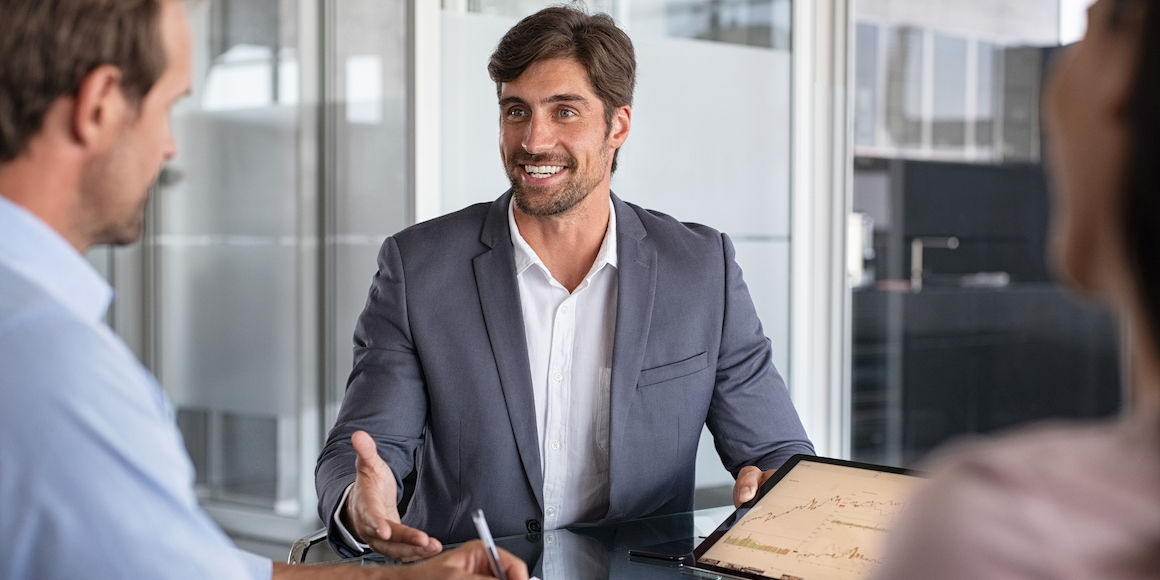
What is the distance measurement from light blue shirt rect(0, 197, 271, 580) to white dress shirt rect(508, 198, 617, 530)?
1.28 m

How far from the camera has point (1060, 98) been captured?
558mm

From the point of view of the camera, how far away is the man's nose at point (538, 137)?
2.36 meters

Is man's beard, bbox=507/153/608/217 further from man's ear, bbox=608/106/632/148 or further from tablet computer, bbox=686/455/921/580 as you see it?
tablet computer, bbox=686/455/921/580

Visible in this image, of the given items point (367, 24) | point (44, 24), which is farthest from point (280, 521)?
point (44, 24)

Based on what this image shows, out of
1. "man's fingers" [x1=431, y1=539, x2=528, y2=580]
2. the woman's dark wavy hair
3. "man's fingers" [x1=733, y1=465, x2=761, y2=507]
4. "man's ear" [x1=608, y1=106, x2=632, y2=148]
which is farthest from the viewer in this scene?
"man's ear" [x1=608, y1=106, x2=632, y2=148]

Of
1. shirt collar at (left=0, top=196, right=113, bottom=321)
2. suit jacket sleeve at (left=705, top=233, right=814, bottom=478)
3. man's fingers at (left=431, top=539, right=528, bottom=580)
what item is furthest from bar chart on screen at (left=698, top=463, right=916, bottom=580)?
shirt collar at (left=0, top=196, right=113, bottom=321)

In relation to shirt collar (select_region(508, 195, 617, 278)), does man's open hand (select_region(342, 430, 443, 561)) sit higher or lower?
lower

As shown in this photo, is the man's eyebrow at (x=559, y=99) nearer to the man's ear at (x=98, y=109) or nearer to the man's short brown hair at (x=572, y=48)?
the man's short brown hair at (x=572, y=48)

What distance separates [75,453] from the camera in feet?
2.82

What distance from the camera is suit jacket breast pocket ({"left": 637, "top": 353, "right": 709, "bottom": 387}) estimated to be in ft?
7.33

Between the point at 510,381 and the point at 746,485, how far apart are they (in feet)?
1.65

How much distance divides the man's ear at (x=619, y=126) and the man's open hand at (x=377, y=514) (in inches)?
38.3

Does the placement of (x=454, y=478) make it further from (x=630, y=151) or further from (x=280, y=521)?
(x=280, y=521)

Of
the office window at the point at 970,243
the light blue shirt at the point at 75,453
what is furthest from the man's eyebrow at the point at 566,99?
the office window at the point at 970,243
